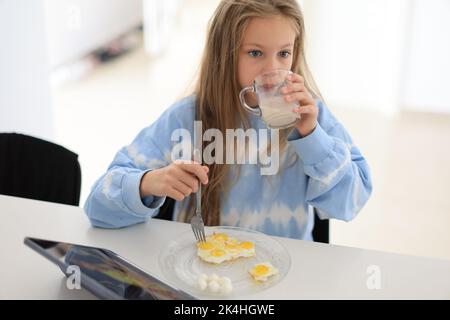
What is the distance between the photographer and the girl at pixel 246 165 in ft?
3.88

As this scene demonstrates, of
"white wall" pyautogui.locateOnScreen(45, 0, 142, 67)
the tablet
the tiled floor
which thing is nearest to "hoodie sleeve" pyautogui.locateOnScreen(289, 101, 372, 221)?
the tablet

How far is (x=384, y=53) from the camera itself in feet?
11.2

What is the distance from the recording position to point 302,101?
3.88 ft

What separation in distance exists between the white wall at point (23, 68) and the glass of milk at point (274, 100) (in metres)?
1.43

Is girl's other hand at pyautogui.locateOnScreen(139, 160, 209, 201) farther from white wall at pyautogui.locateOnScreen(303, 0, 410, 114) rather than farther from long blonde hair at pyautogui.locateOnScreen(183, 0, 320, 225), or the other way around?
white wall at pyautogui.locateOnScreen(303, 0, 410, 114)

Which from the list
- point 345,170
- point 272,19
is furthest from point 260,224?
point 272,19

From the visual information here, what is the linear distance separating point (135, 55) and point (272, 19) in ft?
10.8

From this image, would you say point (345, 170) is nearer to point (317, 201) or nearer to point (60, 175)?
point (317, 201)

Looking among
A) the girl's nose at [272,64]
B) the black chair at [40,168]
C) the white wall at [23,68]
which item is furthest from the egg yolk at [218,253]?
the white wall at [23,68]

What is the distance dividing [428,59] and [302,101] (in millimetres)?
2471

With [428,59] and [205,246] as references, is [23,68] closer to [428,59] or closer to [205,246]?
[205,246]

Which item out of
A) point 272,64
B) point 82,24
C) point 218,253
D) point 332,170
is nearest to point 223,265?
point 218,253

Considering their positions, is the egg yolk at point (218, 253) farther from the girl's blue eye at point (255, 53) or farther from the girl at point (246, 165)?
the girl's blue eye at point (255, 53)

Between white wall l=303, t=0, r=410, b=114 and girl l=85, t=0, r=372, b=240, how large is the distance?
2120 mm
